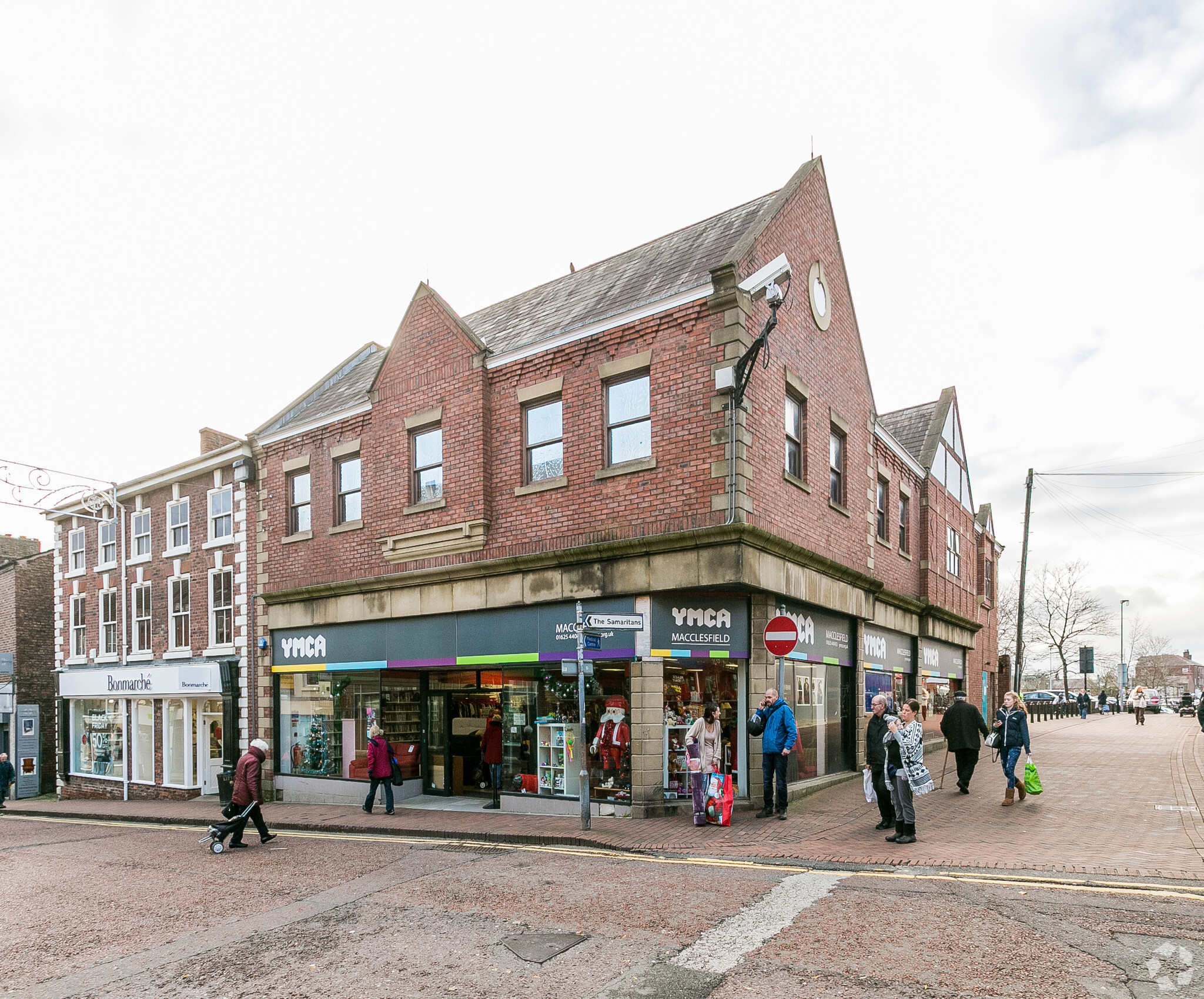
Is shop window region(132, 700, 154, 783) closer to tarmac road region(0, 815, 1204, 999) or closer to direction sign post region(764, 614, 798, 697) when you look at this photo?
tarmac road region(0, 815, 1204, 999)

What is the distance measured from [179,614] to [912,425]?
21.9 meters

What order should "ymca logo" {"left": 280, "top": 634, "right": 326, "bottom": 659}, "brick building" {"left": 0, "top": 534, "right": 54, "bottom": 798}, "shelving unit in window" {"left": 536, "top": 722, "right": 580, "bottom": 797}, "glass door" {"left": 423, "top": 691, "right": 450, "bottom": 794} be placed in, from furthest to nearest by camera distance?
"brick building" {"left": 0, "top": 534, "right": 54, "bottom": 798}, "ymca logo" {"left": 280, "top": 634, "right": 326, "bottom": 659}, "glass door" {"left": 423, "top": 691, "right": 450, "bottom": 794}, "shelving unit in window" {"left": 536, "top": 722, "right": 580, "bottom": 797}

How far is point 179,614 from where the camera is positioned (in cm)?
2356

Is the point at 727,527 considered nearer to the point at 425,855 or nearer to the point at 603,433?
the point at 603,433

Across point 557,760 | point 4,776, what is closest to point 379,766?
point 557,760

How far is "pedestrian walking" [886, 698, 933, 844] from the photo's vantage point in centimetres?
1066

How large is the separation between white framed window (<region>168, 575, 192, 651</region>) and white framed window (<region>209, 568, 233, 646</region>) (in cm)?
125

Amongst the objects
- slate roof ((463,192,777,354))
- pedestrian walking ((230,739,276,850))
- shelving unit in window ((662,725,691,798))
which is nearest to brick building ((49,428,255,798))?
slate roof ((463,192,777,354))

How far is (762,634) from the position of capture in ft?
45.1

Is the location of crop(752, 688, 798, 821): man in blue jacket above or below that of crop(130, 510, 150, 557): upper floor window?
below

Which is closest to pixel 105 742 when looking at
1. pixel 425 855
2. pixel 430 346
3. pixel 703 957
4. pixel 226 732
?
pixel 226 732

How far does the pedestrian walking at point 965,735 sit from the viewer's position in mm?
14906

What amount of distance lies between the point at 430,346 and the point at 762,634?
8.66 meters

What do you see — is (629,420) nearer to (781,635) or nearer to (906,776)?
(781,635)
